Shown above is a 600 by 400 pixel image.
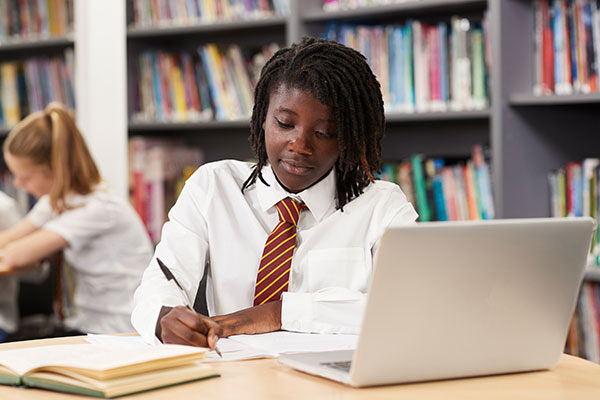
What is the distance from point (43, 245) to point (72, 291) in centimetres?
34

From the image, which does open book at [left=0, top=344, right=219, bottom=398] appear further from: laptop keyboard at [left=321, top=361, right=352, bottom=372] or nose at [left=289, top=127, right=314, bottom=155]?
nose at [left=289, top=127, right=314, bottom=155]

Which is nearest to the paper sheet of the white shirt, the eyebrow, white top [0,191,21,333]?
the white shirt

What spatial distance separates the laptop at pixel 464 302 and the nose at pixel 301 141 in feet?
1.41

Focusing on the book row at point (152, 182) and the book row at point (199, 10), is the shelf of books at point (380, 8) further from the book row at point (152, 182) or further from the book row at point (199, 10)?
the book row at point (152, 182)

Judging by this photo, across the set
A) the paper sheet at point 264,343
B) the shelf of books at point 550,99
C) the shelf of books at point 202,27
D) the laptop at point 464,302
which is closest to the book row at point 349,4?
the shelf of books at point 202,27

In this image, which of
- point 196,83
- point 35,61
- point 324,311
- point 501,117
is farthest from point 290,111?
point 35,61

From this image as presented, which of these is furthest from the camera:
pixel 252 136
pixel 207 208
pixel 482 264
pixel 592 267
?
pixel 592 267

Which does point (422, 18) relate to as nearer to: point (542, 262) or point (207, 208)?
point (207, 208)

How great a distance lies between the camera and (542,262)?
3.58ft

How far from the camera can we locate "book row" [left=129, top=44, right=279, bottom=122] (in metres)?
3.13

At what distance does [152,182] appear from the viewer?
3.33 metres

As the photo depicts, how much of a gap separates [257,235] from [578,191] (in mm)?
1292

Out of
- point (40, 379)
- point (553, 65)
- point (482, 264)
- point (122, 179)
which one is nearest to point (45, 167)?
point (122, 179)

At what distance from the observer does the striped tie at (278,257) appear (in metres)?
1.55
